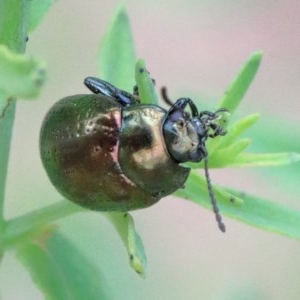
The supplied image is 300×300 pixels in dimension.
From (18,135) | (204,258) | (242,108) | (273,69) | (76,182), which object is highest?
(76,182)

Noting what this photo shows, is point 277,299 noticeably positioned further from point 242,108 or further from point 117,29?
point 117,29

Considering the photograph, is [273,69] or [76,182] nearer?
[76,182]

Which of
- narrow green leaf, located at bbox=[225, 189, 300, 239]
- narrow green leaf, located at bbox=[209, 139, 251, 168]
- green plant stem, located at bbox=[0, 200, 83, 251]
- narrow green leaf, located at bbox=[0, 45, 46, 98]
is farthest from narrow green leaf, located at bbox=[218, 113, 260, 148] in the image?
narrow green leaf, located at bbox=[0, 45, 46, 98]

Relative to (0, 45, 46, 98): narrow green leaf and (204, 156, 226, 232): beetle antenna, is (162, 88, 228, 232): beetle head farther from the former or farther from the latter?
(0, 45, 46, 98): narrow green leaf

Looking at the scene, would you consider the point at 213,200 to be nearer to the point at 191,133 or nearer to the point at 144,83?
the point at 191,133

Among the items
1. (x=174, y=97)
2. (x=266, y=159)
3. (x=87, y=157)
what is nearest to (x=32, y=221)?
(x=87, y=157)

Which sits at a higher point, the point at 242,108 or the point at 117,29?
the point at 117,29

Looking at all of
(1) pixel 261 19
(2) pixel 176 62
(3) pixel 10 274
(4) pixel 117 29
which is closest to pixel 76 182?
(4) pixel 117 29

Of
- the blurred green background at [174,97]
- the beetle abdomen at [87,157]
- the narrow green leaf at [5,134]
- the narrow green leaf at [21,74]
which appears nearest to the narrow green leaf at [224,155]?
the beetle abdomen at [87,157]
